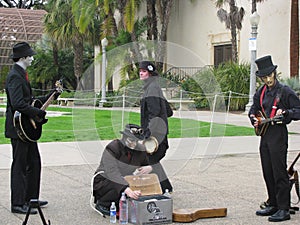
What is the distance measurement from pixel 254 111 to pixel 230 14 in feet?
68.8

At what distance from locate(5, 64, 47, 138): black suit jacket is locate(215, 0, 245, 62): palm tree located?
69.5ft

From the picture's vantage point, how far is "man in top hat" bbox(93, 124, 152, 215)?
634 cm

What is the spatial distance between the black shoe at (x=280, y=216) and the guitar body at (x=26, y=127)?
9.17 ft

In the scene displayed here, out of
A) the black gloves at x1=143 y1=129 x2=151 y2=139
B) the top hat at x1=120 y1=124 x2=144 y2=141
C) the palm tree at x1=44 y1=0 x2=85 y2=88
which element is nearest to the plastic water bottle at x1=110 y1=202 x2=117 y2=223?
the top hat at x1=120 y1=124 x2=144 y2=141

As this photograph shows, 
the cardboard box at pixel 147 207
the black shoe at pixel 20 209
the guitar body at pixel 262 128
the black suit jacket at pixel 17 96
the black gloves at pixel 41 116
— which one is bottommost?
the black shoe at pixel 20 209

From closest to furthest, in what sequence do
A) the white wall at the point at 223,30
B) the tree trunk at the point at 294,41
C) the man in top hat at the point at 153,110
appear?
the man in top hat at the point at 153,110 < the tree trunk at the point at 294,41 < the white wall at the point at 223,30

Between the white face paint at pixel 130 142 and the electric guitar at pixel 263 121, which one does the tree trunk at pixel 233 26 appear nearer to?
the electric guitar at pixel 263 121

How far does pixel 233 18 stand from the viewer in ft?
88.8

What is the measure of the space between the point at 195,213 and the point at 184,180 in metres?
2.53

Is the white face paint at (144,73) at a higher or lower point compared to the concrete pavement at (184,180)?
higher

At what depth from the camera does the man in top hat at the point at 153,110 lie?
679cm

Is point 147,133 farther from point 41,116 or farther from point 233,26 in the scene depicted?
point 233,26

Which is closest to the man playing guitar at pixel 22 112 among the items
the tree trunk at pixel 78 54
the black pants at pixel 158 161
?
the black pants at pixel 158 161

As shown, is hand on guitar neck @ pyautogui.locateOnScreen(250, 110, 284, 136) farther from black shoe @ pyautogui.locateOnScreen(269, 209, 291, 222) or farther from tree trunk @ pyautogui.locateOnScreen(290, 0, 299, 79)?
tree trunk @ pyautogui.locateOnScreen(290, 0, 299, 79)
